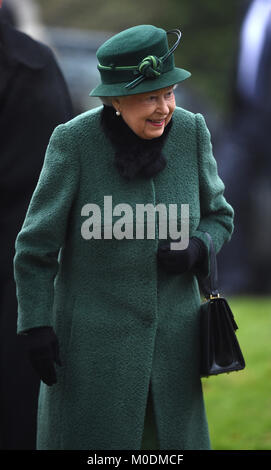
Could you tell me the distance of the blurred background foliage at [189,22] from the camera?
27.8 metres

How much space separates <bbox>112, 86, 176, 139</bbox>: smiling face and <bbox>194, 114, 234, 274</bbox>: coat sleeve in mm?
221

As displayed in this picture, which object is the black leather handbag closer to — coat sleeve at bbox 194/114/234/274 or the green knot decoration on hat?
coat sleeve at bbox 194/114/234/274

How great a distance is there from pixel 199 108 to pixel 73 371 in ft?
56.0

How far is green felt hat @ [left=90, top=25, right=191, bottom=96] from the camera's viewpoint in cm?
265

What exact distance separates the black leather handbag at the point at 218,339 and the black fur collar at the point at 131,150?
0.31 metres

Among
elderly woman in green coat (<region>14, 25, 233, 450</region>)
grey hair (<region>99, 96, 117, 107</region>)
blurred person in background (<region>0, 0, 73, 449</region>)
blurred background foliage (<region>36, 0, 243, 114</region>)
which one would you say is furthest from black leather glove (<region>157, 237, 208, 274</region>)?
blurred background foliage (<region>36, 0, 243, 114</region>)

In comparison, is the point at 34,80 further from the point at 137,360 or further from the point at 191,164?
the point at 137,360

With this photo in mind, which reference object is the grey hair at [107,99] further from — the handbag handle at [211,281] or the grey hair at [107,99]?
the handbag handle at [211,281]

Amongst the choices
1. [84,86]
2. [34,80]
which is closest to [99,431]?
[34,80]

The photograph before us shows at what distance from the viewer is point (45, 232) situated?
2793 mm

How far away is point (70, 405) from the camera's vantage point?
291cm

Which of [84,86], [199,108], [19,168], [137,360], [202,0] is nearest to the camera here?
[137,360]

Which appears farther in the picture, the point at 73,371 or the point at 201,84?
the point at 201,84

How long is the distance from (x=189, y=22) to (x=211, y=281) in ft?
85.7
